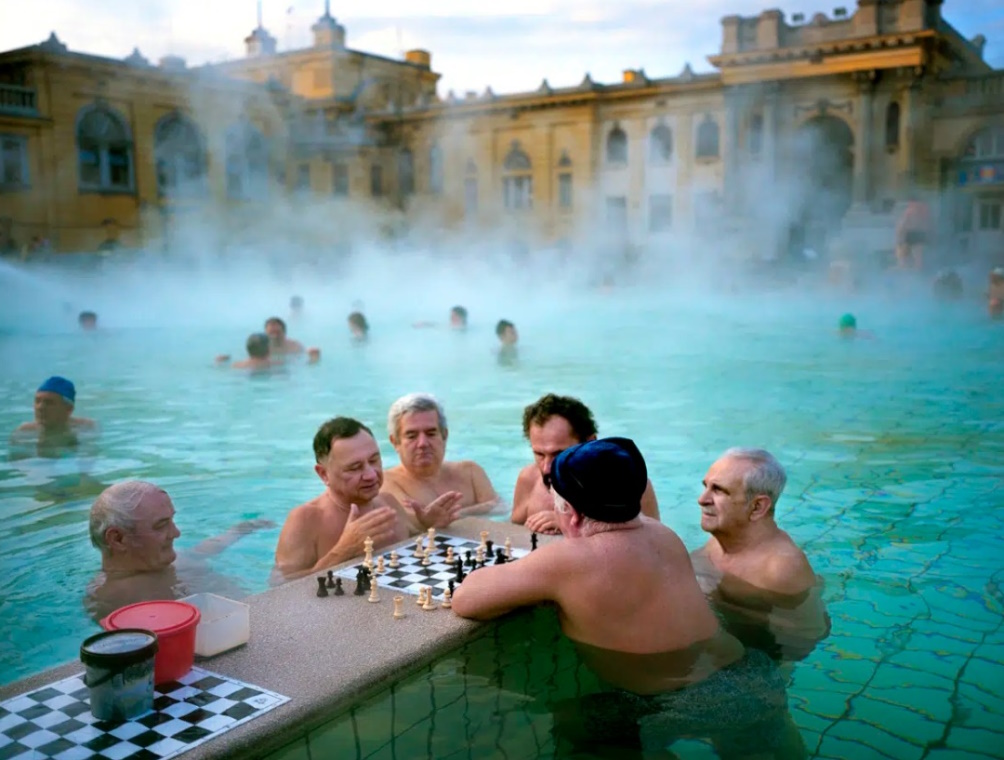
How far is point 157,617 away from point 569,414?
2196 millimetres

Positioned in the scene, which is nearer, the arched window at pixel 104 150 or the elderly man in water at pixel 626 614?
the elderly man in water at pixel 626 614

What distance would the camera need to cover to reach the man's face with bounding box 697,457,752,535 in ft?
13.2

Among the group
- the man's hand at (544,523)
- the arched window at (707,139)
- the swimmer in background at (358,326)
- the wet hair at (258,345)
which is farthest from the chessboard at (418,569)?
the arched window at (707,139)

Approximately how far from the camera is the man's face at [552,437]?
14.6ft

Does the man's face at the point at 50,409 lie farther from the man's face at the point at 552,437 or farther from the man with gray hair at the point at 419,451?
the man's face at the point at 552,437

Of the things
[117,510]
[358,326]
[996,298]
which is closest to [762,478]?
[117,510]

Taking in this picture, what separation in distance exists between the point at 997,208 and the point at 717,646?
29.5m

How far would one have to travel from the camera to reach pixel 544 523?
450 cm

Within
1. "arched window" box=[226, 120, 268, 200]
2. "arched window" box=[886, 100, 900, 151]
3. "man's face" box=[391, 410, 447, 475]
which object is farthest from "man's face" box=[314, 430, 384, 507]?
"arched window" box=[886, 100, 900, 151]

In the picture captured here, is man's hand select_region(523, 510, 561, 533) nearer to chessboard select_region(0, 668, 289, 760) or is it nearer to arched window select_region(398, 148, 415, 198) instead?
chessboard select_region(0, 668, 289, 760)

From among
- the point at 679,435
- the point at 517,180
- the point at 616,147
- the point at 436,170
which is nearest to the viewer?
the point at 679,435

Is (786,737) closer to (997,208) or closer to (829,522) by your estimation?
(829,522)

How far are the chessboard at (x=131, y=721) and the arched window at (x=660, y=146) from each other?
33403mm

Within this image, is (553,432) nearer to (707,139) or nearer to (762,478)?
(762,478)
